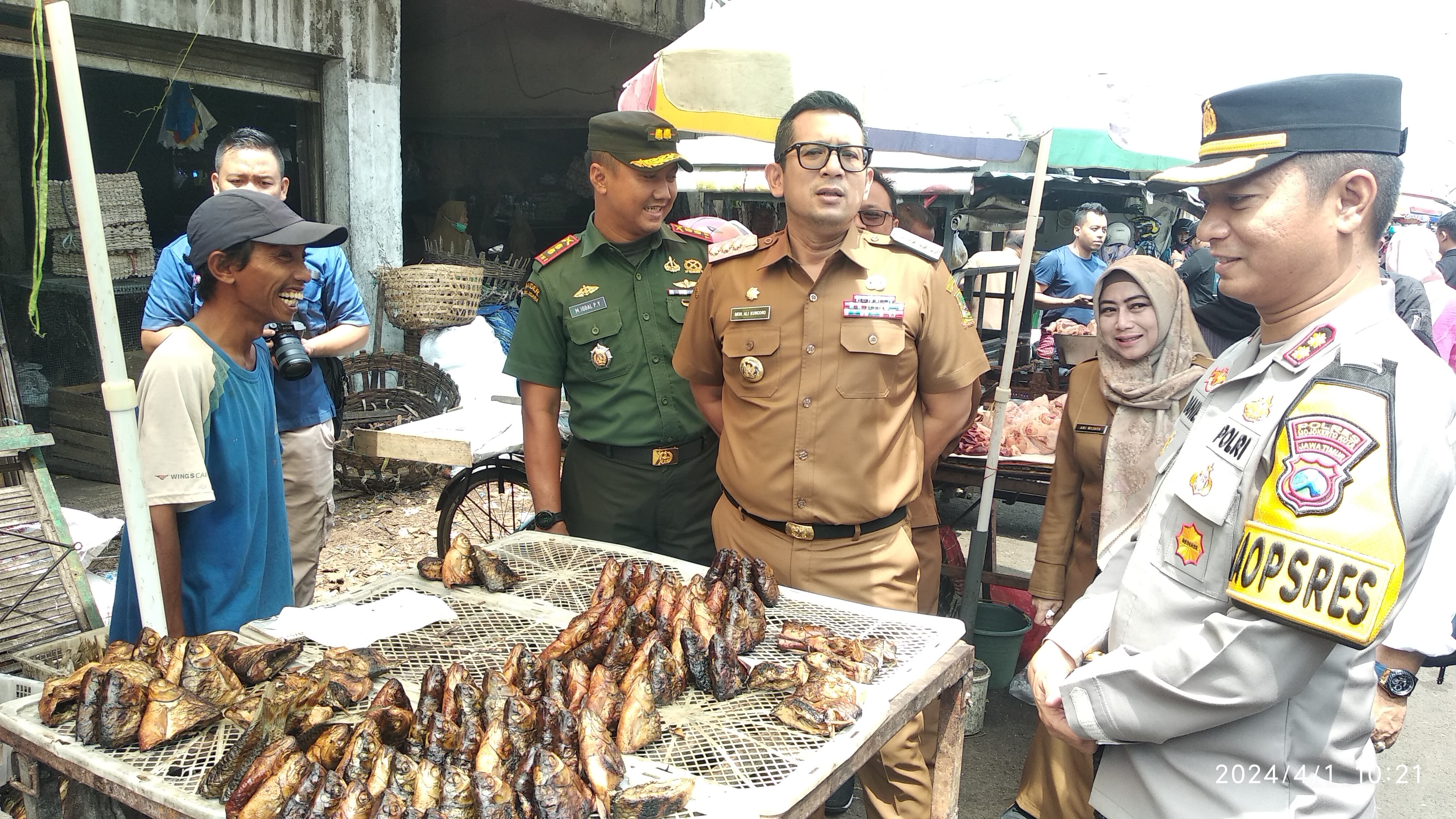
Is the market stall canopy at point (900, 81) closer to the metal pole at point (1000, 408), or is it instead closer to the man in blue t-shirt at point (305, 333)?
the metal pole at point (1000, 408)

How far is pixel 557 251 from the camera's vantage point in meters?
3.53

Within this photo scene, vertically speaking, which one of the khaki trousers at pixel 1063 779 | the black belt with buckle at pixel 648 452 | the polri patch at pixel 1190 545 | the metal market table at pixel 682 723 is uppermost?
the polri patch at pixel 1190 545

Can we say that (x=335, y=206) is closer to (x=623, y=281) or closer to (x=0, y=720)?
(x=623, y=281)

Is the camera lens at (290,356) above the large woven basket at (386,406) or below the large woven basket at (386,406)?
above

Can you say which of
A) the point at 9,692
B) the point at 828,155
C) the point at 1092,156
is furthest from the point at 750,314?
the point at 1092,156

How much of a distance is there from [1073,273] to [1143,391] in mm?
4775

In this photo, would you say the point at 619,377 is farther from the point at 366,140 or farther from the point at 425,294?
the point at 366,140

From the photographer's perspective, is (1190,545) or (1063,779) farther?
(1063,779)

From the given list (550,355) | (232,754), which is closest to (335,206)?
(550,355)

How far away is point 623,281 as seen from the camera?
346 centimetres

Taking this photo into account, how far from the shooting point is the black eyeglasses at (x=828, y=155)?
2.65m

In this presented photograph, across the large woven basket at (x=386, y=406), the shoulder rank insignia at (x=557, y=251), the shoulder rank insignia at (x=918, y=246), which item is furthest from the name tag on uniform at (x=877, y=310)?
the large woven basket at (x=386, y=406)

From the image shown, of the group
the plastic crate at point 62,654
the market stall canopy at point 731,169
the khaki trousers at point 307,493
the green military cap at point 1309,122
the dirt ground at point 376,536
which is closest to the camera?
the green military cap at point 1309,122

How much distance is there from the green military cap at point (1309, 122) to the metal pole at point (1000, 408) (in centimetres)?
144
